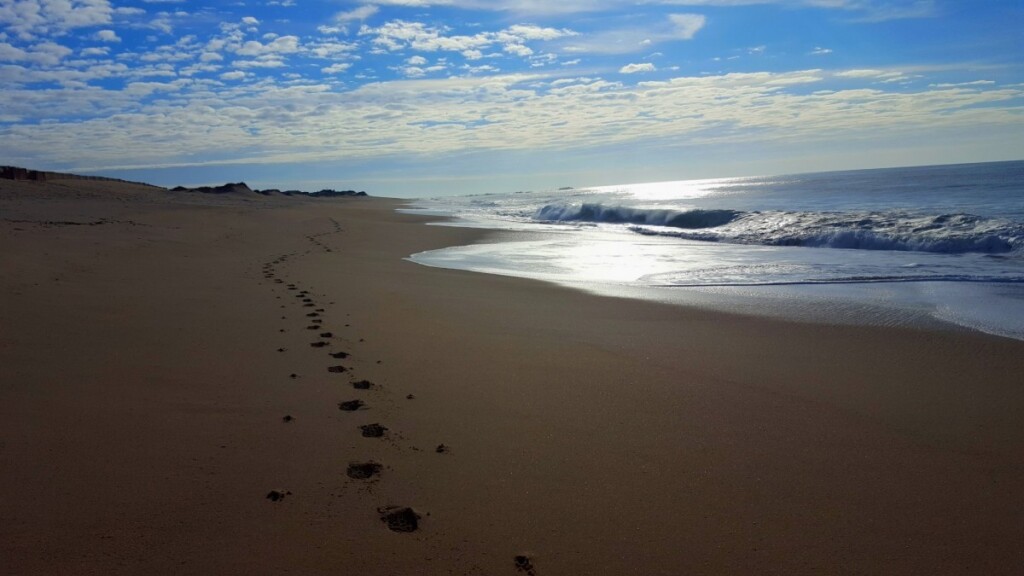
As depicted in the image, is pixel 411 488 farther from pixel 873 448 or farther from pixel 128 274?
pixel 128 274

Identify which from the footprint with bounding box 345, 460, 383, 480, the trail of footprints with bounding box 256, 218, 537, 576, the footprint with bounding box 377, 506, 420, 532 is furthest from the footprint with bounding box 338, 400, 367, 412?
the footprint with bounding box 377, 506, 420, 532

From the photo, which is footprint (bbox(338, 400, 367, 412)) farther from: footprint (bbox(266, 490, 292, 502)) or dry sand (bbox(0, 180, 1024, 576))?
footprint (bbox(266, 490, 292, 502))

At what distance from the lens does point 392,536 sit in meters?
2.39

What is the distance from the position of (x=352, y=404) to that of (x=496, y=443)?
3.16ft

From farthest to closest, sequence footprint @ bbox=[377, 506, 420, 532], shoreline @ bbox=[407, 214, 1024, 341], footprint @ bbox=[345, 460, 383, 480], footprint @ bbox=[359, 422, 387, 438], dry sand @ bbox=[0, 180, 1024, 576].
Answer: shoreline @ bbox=[407, 214, 1024, 341] → footprint @ bbox=[359, 422, 387, 438] → footprint @ bbox=[345, 460, 383, 480] → footprint @ bbox=[377, 506, 420, 532] → dry sand @ bbox=[0, 180, 1024, 576]

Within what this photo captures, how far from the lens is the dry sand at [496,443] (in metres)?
2.35

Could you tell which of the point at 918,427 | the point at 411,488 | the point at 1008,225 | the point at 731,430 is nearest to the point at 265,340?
the point at 411,488

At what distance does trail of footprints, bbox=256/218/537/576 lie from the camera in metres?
2.50

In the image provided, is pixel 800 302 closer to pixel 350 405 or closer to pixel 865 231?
pixel 350 405

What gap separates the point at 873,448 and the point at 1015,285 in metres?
7.08

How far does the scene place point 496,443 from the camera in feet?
10.9

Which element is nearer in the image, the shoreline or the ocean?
the shoreline

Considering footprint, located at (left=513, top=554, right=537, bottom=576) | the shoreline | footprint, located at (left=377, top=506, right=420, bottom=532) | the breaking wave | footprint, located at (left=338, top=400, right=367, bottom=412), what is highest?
the breaking wave

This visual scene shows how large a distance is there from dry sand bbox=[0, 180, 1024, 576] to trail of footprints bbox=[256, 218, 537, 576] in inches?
1.4
